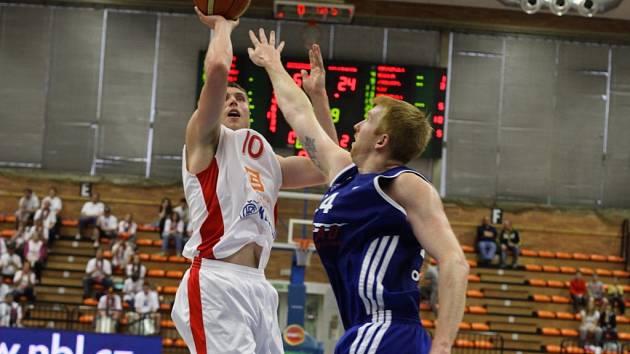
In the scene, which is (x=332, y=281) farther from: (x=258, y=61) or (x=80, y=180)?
(x=80, y=180)

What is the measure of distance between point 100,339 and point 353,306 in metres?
7.33

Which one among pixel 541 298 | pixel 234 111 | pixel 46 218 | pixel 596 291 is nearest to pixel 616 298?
pixel 596 291

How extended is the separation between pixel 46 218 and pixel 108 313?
4.28 m

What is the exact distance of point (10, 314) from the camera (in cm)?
1858

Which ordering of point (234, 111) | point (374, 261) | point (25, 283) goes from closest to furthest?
point (374, 261)
point (234, 111)
point (25, 283)

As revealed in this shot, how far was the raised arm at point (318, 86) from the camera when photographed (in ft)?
15.9

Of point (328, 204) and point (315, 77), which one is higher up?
point (315, 77)

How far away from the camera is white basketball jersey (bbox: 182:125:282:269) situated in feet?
16.3

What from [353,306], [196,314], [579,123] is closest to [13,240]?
[579,123]

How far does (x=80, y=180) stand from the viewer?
23.5m

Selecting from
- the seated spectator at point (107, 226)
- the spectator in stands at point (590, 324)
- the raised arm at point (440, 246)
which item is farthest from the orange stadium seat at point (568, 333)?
the raised arm at point (440, 246)

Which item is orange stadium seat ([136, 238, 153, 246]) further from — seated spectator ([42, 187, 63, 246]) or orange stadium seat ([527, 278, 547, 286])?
orange stadium seat ([527, 278, 547, 286])

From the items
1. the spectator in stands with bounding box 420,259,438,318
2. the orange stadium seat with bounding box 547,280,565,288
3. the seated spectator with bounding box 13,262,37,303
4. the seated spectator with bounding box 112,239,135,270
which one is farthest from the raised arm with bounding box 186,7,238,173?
the orange stadium seat with bounding box 547,280,565,288

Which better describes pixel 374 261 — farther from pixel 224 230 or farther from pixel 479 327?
pixel 479 327
